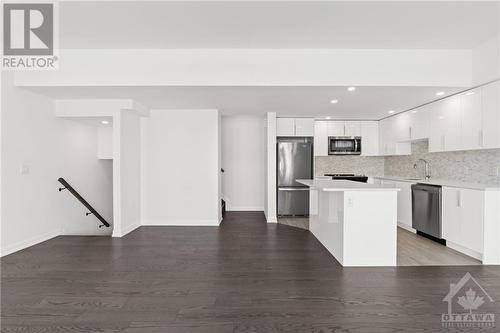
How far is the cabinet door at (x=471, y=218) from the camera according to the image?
123 inches

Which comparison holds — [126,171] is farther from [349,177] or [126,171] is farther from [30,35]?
[349,177]

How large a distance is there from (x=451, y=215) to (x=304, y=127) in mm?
3139

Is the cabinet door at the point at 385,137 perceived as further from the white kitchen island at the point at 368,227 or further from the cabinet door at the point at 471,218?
the white kitchen island at the point at 368,227

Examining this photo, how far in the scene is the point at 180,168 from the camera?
5.12 metres

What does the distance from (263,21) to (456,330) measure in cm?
314

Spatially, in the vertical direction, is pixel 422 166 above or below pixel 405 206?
above

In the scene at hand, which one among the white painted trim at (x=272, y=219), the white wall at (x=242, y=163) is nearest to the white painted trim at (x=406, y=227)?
the white painted trim at (x=272, y=219)

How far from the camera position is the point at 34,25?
278cm

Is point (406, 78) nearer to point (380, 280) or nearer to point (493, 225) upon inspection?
point (493, 225)

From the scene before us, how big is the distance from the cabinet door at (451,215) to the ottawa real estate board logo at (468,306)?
→ 40.3 inches

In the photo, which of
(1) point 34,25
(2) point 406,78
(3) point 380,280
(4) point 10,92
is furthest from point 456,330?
(4) point 10,92

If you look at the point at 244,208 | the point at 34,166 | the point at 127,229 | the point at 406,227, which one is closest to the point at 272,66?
the point at 127,229

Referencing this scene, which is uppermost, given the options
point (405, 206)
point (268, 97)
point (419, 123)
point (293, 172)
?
point (268, 97)

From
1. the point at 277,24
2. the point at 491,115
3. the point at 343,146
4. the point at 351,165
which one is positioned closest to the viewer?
the point at 277,24
